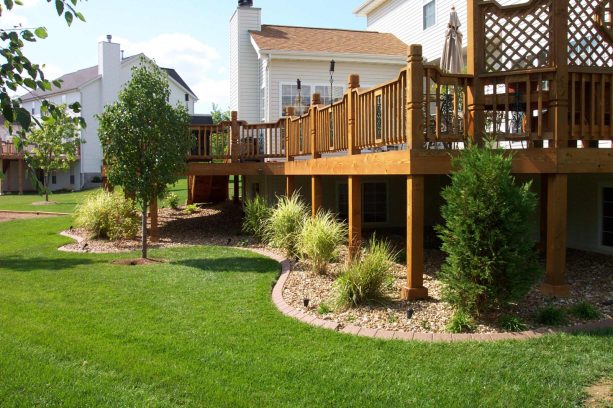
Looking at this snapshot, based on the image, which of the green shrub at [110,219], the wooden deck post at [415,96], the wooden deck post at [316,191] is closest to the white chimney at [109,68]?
the green shrub at [110,219]

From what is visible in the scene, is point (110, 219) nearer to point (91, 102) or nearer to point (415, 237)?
point (415, 237)

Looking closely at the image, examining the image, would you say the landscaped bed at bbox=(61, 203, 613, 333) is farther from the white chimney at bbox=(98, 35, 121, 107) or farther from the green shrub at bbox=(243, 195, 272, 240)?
the white chimney at bbox=(98, 35, 121, 107)

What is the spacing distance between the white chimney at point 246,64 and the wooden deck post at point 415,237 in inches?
522

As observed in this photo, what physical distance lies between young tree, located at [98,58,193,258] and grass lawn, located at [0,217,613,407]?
10.9ft

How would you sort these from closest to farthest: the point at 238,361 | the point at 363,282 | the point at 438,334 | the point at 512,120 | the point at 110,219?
1. the point at 238,361
2. the point at 438,334
3. the point at 363,282
4. the point at 512,120
5. the point at 110,219

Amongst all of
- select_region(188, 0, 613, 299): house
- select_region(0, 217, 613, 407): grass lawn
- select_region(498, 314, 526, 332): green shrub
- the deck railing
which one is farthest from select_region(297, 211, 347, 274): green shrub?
select_region(498, 314, 526, 332): green shrub

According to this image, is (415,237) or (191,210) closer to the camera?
(415,237)

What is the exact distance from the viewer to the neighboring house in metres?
17.4

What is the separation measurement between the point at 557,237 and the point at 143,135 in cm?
672

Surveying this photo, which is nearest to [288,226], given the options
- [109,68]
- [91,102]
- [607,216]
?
[607,216]

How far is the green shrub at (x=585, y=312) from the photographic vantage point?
217 inches

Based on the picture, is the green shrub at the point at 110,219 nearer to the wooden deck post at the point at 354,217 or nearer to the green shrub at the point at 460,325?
the wooden deck post at the point at 354,217

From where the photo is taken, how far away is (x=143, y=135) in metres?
9.67

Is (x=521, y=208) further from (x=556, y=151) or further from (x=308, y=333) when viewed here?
(x=308, y=333)
